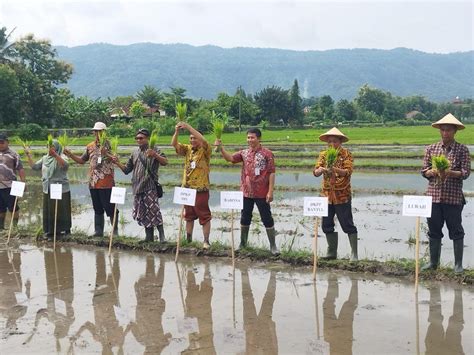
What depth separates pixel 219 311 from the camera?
5027 mm

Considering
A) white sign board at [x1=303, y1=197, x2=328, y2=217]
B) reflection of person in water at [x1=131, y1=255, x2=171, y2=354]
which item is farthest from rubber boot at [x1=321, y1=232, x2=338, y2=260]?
reflection of person in water at [x1=131, y1=255, x2=171, y2=354]

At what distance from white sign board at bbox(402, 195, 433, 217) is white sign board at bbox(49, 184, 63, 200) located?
15.7ft

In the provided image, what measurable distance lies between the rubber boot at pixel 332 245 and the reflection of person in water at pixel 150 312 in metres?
1.99

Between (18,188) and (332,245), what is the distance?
4.73 metres

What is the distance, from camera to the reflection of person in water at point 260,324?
4.18 m

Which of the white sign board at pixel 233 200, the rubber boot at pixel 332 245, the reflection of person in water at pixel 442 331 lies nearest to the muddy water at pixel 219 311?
the reflection of person in water at pixel 442 331

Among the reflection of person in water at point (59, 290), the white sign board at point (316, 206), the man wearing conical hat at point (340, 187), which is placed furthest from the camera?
the man wearing conical hat at point (340, 187)

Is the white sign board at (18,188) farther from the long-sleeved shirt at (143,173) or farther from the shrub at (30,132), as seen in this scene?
the shrub at (30,132)

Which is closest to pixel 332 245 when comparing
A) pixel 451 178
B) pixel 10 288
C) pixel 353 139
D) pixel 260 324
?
pixel 451 178

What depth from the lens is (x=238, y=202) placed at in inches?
257

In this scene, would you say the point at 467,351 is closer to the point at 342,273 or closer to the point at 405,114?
the point at 342,273

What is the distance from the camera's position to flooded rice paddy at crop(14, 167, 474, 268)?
7699mm

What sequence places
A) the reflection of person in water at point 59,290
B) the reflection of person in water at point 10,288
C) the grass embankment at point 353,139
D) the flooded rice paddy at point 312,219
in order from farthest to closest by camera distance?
the grass embankment at point 353,139
the flooded rice paddy at point 312,219
the reflection of person in water at point 10,288
the reflection of person in water at point 59,290

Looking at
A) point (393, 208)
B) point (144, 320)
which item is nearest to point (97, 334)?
point (144, 320)
